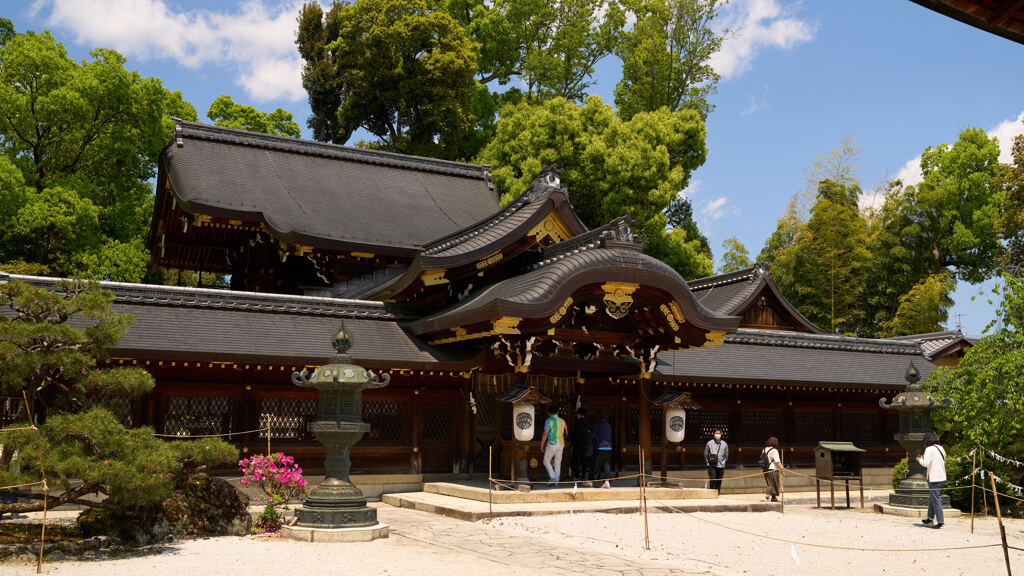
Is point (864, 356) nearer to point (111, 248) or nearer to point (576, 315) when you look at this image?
point (576, 315)

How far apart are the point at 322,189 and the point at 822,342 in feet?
47.2

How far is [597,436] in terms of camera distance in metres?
16.0

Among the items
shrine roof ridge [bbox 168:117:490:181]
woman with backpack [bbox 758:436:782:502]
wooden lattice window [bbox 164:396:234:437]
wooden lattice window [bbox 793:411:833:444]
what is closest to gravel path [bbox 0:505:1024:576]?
woman with backpack [bbox 758:436:782:502]

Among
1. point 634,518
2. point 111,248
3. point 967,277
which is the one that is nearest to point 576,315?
point 634,518

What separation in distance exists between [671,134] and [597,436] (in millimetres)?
17096

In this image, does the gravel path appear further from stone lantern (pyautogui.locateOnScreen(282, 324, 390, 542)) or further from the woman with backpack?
the woman with backpack

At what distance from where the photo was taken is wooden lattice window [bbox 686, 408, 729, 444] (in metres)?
19.0

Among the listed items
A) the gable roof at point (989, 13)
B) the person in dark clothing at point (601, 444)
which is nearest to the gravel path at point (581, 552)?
the person in dark clothing at point (601, 444)

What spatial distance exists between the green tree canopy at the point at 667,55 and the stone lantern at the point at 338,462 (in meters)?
29.7

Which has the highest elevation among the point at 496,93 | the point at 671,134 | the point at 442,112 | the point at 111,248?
the point at 496,93

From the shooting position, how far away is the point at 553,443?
15070mm

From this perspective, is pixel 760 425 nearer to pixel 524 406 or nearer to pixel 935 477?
pixel 935 477

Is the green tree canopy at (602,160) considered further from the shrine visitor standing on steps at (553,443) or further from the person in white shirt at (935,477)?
the person in white shirt at (935,477)

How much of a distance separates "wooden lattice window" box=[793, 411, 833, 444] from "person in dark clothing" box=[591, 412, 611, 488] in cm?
652
